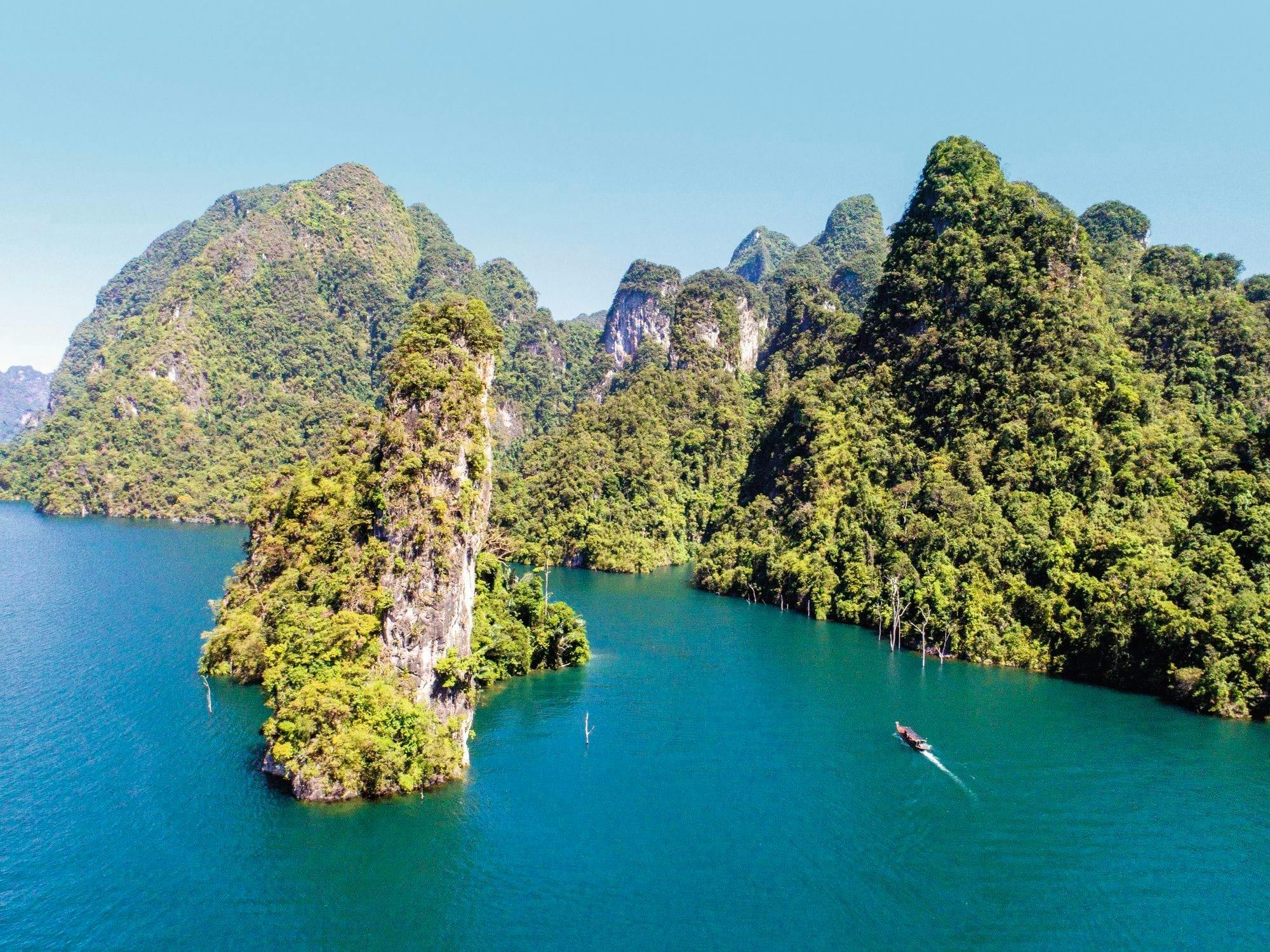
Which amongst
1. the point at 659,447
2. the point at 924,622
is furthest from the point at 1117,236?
the point at 924,622

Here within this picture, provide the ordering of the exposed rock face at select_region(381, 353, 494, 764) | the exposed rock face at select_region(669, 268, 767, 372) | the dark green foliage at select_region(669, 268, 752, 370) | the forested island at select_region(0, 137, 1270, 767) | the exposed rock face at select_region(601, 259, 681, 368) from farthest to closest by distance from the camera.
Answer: the exposed rock face at select_region(601, 259, 681, 368)
the exposed rock face at select_region(669, 268, 767, 372)
the dark green foliage at select_region(669, 268, 752, 370)
the forested island at select_region(0, 137, 1270, 767)
the exposed rock face at select_region(381, 353, 494, 764)

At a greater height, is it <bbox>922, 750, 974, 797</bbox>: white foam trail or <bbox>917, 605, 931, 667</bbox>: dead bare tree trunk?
<bbox>917, 605, 931, 667</bbox>: dead bare tree trunk

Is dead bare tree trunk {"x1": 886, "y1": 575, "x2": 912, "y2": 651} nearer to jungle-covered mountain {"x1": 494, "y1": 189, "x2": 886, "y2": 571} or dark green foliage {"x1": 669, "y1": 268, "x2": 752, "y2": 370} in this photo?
jungle-covered mountain {"x1": 494, "y1": 189, "x2": 886, "y2": 571}

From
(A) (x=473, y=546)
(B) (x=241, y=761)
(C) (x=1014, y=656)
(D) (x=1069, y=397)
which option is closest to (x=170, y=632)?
(B) (x=241, y=761)

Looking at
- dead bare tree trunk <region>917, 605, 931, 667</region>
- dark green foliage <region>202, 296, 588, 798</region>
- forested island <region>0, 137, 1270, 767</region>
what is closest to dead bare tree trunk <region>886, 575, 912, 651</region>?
forested island <region>0, 137, 1270, 767</region>

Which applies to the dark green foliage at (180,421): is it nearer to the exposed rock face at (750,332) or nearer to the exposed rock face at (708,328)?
the exposed rock face at (708,328)

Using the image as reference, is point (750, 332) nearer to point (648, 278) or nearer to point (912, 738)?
point (648, 278)
